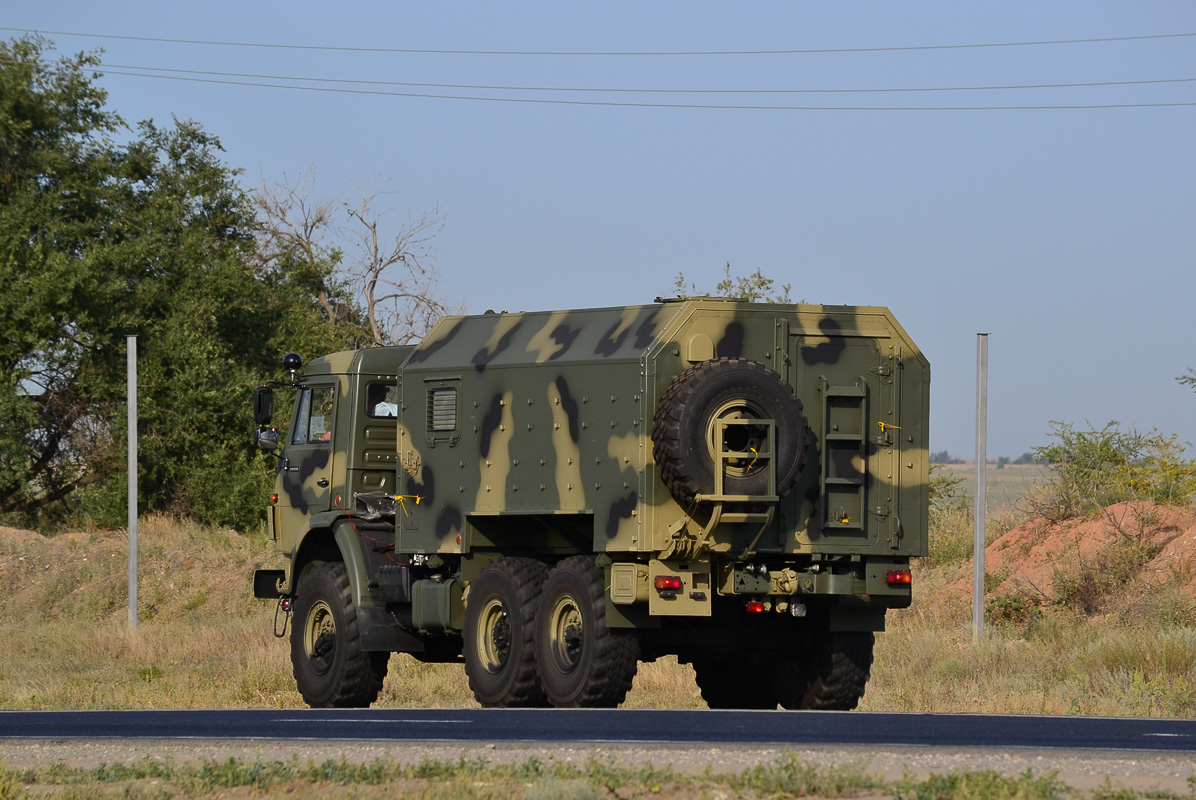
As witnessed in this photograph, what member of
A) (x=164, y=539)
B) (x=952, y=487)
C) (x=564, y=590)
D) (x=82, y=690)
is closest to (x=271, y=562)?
(x=164, y=539)

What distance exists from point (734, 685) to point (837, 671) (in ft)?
5.59

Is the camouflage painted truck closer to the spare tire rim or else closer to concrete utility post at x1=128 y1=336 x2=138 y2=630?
the spare tire rim

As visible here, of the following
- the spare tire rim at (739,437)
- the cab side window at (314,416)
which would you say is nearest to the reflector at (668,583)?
the spare tire rim at (739,437)

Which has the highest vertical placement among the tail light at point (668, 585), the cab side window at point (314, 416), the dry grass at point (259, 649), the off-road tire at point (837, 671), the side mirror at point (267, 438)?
the cab side window at point (314, 416)

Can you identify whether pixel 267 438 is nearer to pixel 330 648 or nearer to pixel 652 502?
pixel 330 648

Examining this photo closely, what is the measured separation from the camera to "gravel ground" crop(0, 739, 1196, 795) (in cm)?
793

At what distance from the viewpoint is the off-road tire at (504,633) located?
13.6 metres

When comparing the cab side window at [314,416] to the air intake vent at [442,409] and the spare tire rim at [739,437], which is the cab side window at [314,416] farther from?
the spare tire rim at [739,437]

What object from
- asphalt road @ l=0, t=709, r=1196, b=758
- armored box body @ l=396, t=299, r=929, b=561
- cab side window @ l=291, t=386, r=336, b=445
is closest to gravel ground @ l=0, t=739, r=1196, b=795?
asphalt road @ l=0, t=709, r=1196, b=758

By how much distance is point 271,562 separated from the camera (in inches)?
1194

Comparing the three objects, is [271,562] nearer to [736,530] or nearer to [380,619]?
[380,619]

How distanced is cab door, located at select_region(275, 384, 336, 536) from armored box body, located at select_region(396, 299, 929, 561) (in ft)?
7.48

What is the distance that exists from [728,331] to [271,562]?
19262 millimetres

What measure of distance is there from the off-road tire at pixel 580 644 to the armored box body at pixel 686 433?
17.0 inches
